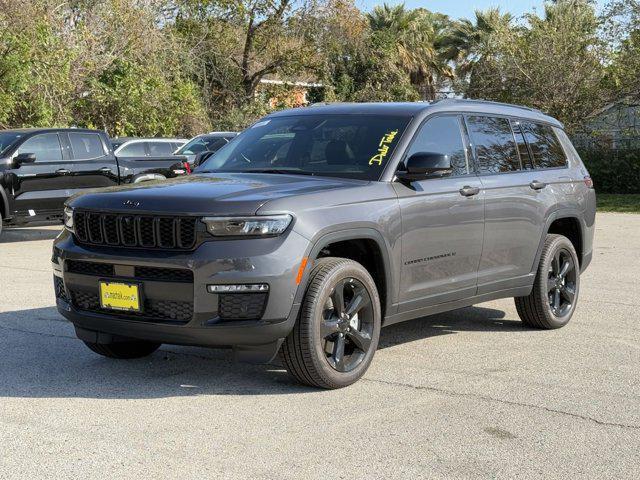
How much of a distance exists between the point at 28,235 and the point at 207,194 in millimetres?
12495

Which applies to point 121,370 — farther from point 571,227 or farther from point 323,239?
point 571,227

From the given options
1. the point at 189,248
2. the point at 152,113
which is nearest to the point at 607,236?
the point at 189,248

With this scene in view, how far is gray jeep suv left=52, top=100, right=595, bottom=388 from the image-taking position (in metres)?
5.54

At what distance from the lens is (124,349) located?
22.0 ft

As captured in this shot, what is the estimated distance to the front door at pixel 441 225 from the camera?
21.3ft

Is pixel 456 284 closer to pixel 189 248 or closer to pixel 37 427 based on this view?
pixel 189 248

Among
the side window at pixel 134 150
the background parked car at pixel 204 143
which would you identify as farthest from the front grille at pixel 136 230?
the background parked car at pixel 204 143

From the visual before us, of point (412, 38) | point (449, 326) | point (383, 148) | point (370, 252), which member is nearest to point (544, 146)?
point (449, 326)

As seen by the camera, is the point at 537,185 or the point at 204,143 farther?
the point at 204,143

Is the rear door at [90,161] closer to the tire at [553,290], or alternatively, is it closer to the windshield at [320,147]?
the windshield at [320,147]

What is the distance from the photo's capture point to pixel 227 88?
139ft

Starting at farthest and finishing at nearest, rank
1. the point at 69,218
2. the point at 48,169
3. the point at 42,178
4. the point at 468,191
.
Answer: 1. the point at 48,169
2. the point at 42,178
3. the point at 468,191
4. the point at 69,218

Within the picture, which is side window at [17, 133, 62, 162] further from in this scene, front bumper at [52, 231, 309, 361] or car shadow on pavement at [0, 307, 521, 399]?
front bumper at [52, 231, 309, 361]

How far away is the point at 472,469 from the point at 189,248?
6.77ft
